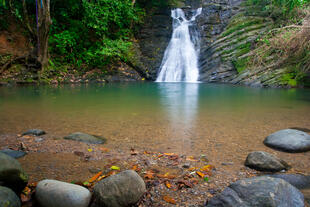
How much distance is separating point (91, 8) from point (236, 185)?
1394 cm

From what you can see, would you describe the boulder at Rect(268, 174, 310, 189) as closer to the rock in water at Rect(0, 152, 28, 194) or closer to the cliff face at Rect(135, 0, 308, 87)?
the rock in water at Rect(0, 152, 28, 194)

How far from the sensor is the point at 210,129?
12.1 feet

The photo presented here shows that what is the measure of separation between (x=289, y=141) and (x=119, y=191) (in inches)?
94.0

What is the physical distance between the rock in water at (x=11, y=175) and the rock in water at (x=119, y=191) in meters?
0.59

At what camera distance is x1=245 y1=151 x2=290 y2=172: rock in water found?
2162 millimetres

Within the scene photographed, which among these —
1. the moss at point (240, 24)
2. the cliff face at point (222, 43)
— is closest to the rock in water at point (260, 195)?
the cliff face at point (222, 43)

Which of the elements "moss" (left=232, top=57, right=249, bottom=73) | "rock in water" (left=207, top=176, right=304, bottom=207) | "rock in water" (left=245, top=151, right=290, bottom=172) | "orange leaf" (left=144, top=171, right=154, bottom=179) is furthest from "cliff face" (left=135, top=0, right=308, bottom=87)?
"orange leaf" (left=144, top=171, right=154, bottom=179)

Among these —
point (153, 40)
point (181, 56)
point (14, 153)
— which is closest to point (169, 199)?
point (14, 153)

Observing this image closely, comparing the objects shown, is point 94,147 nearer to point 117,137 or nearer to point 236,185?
point 117,137

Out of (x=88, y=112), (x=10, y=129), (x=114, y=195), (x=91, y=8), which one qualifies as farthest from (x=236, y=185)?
(x=91, y=8)

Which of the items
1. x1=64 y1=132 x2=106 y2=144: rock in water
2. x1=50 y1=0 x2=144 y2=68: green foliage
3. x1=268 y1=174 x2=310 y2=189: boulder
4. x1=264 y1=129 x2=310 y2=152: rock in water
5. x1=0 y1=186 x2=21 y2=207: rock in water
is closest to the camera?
x1=0 y1=186 x2=21 y2=207: rock in water

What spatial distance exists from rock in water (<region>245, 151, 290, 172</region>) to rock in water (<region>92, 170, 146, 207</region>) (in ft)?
4.11

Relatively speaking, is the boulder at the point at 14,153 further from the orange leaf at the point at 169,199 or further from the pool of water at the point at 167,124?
the orange leaf at the point at 169,199

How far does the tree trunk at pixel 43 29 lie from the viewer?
1012 cm
